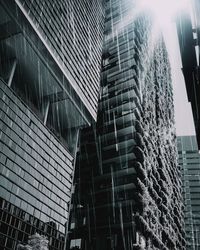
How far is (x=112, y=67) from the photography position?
6656 cm

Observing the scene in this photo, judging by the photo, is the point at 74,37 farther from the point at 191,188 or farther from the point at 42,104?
the point at 191,188

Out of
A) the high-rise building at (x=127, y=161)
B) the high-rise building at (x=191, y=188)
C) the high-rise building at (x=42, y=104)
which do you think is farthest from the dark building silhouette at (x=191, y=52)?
the high-rise building at (x=191, y=188)

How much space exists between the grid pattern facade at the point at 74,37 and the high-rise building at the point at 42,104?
143mm

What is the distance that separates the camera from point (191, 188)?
109500mm

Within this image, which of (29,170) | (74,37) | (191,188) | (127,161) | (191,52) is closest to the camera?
(191,52)

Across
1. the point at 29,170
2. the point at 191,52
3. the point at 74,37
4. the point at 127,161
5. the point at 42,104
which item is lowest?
the point at 191,52

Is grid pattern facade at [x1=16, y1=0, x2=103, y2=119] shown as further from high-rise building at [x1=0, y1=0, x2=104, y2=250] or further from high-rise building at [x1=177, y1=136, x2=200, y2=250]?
high-rise building at [x1=177, y1=136, x2=200, y2=250]

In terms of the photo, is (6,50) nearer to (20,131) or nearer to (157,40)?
(20,131)

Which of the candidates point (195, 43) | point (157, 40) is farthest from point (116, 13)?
point (195, 43)

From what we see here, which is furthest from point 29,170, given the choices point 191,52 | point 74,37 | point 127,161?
point 191,52

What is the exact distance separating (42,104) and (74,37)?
13.9 m

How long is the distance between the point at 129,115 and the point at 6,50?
23239 mm

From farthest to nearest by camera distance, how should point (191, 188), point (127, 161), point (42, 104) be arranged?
point (191, 188)
point (42, 104)
point (127, 161)

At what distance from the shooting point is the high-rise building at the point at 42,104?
39.2 m
